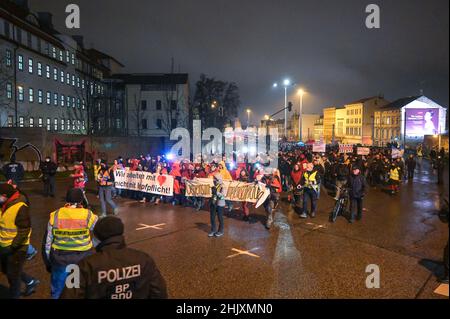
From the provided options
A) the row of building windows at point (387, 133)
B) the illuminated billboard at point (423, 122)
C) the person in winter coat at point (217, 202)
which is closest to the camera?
the person in winter coat at point (217, 202)

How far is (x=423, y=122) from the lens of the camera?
218 feet

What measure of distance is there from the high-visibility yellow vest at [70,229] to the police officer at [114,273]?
1.77 m

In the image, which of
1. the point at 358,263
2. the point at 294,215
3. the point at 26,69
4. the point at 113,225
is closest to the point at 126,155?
the point at 26,69

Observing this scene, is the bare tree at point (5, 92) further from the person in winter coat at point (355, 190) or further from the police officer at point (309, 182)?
the person in winter coat at point (355, 190)

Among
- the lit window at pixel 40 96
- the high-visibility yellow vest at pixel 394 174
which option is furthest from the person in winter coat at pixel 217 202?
the lit window at pixel 40 96

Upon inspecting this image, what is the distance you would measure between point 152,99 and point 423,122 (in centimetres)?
4992

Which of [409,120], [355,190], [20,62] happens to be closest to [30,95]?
[20,62]

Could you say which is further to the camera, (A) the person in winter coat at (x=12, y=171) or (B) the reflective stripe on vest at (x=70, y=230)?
(A) the person in winter coat at (x=12, y=171)

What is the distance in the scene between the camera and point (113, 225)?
336 cm

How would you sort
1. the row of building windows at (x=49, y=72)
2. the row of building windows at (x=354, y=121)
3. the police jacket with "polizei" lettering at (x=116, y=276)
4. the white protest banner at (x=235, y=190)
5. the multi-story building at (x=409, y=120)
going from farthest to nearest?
the row of building windows at (x=354, y=121), the multi-story building at (x=409, y=120), the row of building windows at (x=49, y=72), the white protest banner at (x=235, y=190), the police jacket with "polizei" lettering at (x=116, y=276)

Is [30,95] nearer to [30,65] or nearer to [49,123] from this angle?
[30,65]

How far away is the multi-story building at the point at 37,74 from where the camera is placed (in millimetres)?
36969

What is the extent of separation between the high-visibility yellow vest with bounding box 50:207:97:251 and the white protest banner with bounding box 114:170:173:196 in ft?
31.5

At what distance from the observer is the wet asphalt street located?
6223 mm
